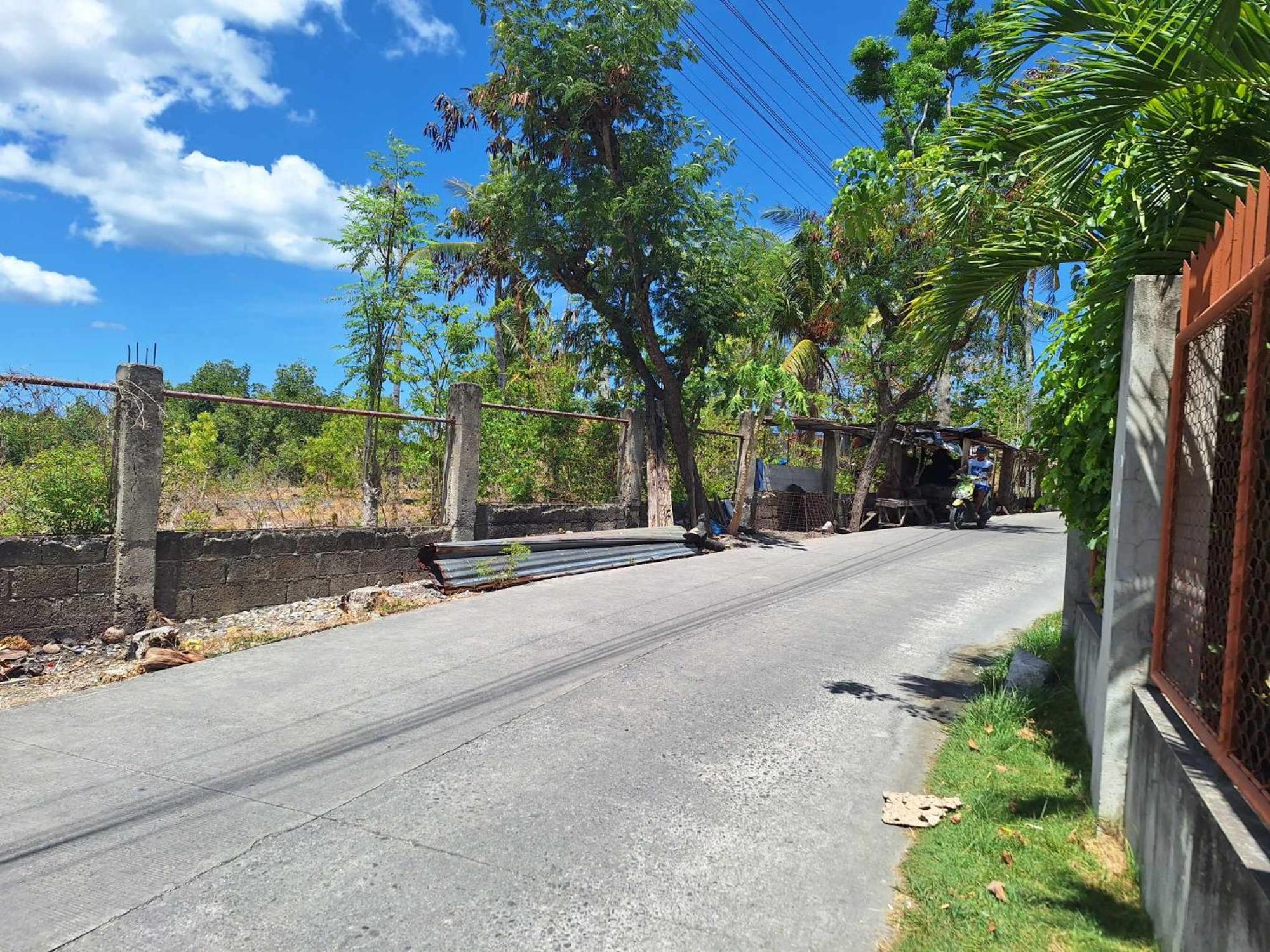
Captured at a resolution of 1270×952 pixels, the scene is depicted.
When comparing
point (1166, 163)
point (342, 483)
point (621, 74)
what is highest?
point (621, 74)

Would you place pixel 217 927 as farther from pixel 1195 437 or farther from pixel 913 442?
pixel 913 442

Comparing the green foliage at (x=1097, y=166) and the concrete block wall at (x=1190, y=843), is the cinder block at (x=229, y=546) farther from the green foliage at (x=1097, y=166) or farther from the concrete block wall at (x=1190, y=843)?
the concrete block wall at (x=1190, y=843)

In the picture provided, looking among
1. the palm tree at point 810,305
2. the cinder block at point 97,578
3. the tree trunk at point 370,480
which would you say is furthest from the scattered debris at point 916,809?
the palm tree at point 810,305

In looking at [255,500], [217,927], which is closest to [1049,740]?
[217,927]

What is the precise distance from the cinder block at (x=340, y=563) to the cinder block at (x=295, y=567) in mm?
61

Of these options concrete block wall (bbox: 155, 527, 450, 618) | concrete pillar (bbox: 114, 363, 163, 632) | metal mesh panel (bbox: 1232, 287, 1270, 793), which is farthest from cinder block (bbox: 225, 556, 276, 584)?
metal mesh panel (bbox: 1232, 287, 1270, 793)

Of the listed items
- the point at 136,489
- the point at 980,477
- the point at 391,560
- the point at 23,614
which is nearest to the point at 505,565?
the point at 391,560

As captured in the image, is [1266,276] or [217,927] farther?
[217,927]

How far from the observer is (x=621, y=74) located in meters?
13.8

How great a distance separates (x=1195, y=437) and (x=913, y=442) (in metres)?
20.4

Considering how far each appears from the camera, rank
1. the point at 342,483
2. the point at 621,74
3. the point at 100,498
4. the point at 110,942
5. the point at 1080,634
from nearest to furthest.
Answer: the point at 110,942 → the point at 1080,634 → the point at 100,498 → the point at 342,483 → the point at 621,74

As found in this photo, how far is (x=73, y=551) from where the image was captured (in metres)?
7.43

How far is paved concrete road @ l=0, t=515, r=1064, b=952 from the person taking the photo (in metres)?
3.37

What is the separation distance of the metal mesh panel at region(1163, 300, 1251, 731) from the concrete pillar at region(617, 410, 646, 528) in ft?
35.9
